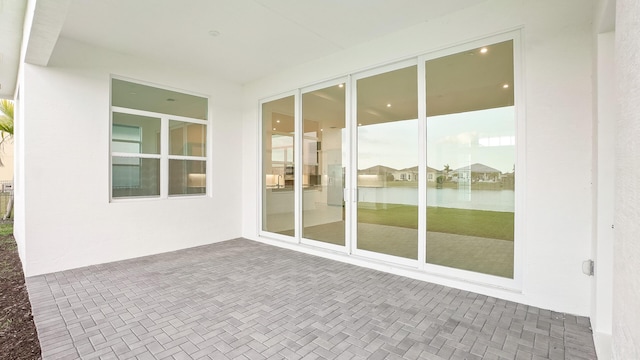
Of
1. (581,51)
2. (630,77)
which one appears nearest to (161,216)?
(630,77)

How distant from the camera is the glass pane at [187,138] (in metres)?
5.28

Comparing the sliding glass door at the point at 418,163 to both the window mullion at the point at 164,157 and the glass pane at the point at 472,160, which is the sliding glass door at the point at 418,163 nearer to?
the glass pane at the point at 472,160

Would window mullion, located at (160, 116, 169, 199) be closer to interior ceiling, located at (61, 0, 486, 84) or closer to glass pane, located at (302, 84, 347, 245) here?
interior ceiling, located at (61, 0, 486, 84)

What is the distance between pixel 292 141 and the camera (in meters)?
5.44

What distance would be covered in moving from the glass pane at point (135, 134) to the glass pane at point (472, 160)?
14.8 ft

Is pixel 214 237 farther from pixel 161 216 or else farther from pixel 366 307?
pixel 366 307

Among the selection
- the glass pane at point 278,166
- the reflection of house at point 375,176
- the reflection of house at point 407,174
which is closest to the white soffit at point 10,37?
the glass pane at point 278,166

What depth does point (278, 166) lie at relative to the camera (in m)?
5.67

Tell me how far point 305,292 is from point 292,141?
2.96m

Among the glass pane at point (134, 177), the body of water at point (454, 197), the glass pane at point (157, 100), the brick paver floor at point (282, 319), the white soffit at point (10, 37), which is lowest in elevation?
the brick paver floor at point (282, 319)

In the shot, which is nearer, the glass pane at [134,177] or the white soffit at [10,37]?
the white soffit at [10,37]

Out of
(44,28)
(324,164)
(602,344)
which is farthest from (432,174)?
(44,28)

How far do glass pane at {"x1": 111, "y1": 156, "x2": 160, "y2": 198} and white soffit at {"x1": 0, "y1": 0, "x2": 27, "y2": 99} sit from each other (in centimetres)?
197

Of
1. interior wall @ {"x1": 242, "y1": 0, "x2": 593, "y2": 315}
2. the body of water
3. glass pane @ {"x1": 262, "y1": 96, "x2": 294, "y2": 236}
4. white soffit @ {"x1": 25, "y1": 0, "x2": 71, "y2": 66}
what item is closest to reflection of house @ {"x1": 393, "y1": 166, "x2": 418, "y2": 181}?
the body of water
